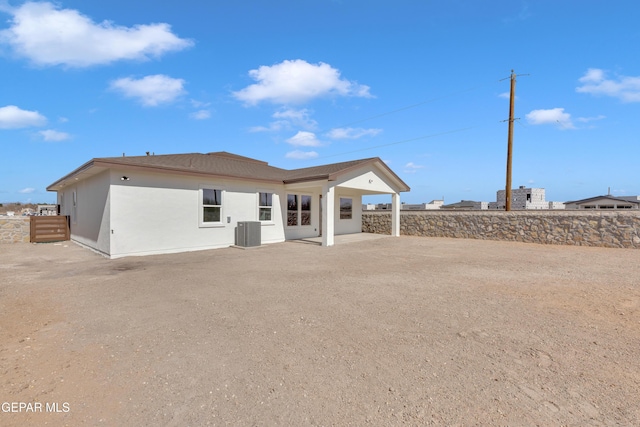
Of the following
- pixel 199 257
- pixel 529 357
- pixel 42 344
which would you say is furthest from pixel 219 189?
pixel 529 357

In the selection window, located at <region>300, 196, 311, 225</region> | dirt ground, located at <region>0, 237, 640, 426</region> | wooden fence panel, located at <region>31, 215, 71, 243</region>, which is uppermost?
window, located at <region>300, 196, 311, 225</region>

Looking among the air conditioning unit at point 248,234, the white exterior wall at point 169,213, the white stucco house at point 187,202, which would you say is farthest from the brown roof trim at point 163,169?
the air conditioning unit at point 248,234

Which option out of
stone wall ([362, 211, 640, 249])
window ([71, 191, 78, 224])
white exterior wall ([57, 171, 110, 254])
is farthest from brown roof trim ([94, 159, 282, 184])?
stone wall ([362, 211, 640, 249])

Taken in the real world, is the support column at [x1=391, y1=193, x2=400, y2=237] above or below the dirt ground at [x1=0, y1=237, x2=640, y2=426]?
above

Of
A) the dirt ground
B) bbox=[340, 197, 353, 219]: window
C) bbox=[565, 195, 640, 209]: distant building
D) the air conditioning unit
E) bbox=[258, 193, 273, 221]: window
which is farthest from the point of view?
bbox=[565, 195, 640, 209]: distant building

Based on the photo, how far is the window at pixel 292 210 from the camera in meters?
15.7

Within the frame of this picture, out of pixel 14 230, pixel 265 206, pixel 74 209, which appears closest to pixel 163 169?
pixel 265 206

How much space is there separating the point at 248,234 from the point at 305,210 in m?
4.66

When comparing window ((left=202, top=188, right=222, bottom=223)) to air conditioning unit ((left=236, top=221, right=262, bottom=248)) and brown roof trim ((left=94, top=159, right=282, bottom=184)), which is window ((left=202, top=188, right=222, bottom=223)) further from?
air conditioning unit ((left=236, top=221, right=262, bottom=248))

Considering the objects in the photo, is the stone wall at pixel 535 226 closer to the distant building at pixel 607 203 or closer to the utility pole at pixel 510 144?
the utility pole at pixel 510 144

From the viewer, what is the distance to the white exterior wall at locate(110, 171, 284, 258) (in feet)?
34.3

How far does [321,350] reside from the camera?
141 inches

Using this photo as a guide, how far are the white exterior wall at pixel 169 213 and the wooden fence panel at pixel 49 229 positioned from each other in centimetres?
827

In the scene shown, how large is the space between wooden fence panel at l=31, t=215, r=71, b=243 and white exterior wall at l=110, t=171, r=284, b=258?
827 cm
